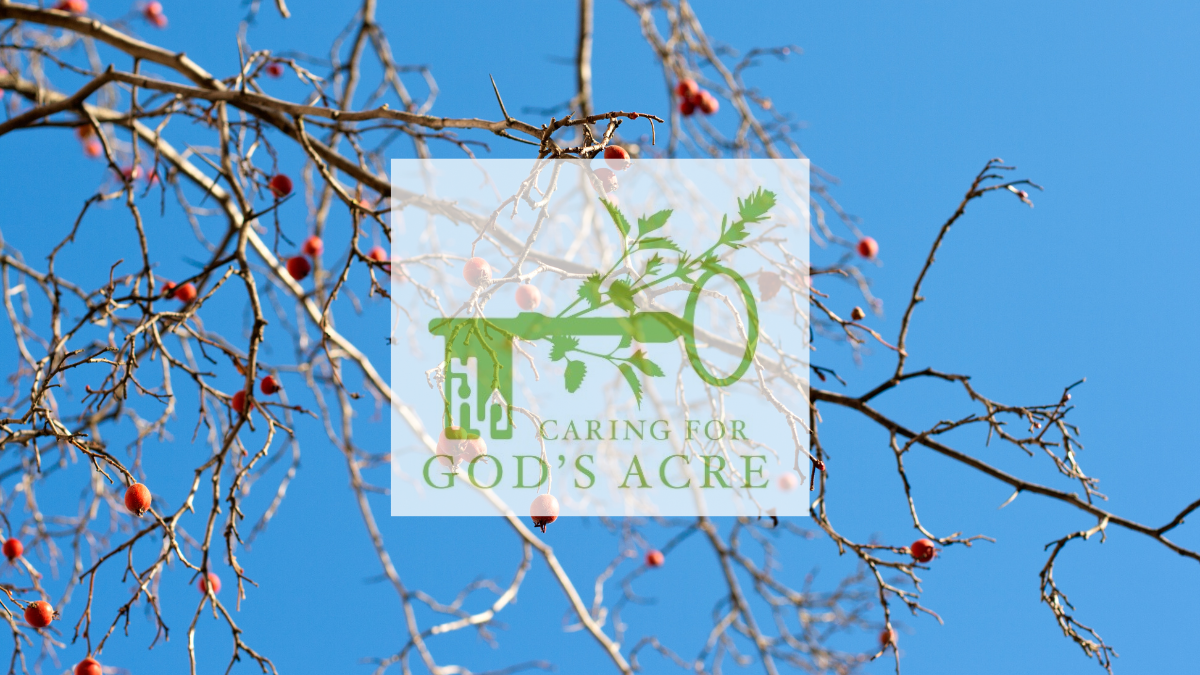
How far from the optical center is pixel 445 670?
9.25ft

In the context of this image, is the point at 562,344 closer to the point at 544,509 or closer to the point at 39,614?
the point at 544,509

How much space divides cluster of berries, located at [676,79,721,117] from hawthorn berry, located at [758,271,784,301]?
3.62ft

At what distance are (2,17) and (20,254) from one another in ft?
3.95

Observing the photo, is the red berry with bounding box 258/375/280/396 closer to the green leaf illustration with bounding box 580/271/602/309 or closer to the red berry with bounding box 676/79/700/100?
the green leaf illustration with bounding box 580/271/602/309

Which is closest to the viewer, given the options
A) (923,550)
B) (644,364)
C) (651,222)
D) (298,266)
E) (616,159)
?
(616,159)

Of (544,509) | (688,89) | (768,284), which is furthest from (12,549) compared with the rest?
(688,89)

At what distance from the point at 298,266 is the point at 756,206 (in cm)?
146

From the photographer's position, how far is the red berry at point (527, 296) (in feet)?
6.06

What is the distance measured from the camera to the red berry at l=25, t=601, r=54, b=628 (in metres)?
1.75

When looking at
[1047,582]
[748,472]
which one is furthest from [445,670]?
[1047,582]

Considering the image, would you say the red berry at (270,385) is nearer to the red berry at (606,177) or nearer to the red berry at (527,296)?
the red berry at (527,296)

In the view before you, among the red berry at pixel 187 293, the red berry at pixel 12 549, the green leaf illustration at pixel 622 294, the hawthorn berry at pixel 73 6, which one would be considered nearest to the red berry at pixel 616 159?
the green leaf illustration at pixel 622 294

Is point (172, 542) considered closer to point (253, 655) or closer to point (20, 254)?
point (253, 655)

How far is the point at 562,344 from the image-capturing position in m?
2.00
